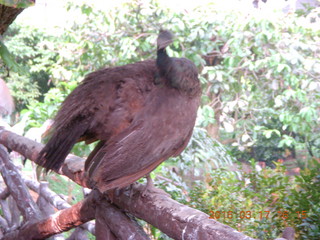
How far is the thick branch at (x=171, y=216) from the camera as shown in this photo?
95cm

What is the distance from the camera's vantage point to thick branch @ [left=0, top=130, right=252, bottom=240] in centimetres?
95

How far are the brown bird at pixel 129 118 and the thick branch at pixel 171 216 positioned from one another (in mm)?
101

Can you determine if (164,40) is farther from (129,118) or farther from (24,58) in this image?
(24,58)

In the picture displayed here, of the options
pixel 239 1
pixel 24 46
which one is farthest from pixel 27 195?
pixel 24 46

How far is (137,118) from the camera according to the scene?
1.34 m

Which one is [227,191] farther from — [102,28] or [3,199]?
[102,28]

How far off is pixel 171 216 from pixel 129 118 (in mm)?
385

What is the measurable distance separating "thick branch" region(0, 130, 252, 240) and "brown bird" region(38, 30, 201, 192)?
10cm

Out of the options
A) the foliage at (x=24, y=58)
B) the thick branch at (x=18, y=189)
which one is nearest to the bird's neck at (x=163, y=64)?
the thick branch at (x=18, y=189)

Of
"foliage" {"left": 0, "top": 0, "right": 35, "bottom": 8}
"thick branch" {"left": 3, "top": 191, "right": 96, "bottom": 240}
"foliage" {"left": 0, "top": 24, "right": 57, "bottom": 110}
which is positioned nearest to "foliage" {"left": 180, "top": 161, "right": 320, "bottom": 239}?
"thick branch" {"left": 3, "top": 191, "right": 96, "bottom": 240}

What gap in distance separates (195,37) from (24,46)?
3.19 meters

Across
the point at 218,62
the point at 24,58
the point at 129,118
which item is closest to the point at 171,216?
the point at 129,118
